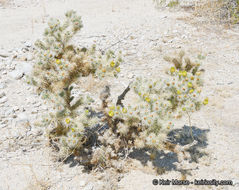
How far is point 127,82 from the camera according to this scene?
5.30 meters

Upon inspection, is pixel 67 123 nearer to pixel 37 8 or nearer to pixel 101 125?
pixel 101 125

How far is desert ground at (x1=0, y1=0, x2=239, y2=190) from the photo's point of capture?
334 cm

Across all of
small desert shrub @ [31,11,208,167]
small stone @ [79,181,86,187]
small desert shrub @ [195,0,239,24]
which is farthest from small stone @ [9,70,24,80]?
small desert shrub @ [195,0,239,24]

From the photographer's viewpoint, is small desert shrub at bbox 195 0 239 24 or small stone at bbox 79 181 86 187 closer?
small stone at bbox 79 181 86 187

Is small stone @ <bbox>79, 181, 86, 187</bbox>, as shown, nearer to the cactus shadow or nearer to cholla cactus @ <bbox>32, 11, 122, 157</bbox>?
cholla cactus @ <bbox>32, 11, 122, 157</bbox>

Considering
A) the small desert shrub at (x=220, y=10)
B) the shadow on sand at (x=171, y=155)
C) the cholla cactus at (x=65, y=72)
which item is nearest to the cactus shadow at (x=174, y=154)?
the shadow on sand at (x=171, y=155)

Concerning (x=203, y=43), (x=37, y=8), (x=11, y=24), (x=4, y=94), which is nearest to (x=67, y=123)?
(x=4, y=94)

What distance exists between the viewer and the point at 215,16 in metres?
7.90

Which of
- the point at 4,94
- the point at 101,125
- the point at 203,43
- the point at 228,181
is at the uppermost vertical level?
the point at 203,43

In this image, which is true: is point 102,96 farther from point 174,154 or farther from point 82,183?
point 174,154

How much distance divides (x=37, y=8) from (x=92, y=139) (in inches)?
328

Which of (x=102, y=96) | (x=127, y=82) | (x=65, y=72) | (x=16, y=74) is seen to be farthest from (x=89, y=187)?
(x=16, y=74)

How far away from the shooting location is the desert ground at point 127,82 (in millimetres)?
3342

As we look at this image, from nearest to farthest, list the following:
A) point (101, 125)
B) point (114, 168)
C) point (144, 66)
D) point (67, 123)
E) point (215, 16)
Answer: point (67, 123), point (114, 168), point (101, 125), point (144, 66), point (215, 16)
